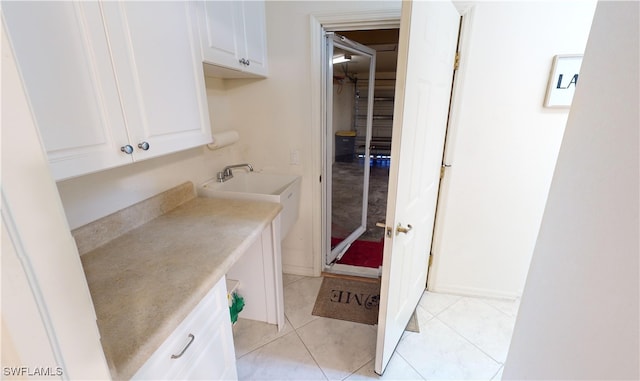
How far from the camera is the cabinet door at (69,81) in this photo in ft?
2.10

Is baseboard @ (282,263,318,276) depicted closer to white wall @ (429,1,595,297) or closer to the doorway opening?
the doorway opening

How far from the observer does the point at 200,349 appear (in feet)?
3.01

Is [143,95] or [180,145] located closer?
[143,95]

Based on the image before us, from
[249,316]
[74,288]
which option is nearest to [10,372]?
[74,288]

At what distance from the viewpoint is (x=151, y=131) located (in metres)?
0.98

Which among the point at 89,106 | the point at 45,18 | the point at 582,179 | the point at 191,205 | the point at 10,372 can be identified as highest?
the point at 45,18

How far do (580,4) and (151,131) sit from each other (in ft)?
6.72

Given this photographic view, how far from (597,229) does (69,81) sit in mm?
1265

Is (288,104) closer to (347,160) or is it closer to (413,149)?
(413,149)

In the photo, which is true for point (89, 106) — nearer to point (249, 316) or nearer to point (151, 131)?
point (151, 131)

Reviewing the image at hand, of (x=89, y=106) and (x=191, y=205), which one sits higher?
(x=89, y=106)

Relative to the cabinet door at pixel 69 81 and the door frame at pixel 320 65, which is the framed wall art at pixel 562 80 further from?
the cabinet door at pixel 69 81

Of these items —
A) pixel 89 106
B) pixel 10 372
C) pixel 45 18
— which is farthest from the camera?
pixel 89 106

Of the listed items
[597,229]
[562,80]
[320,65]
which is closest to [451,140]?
[562,80]
